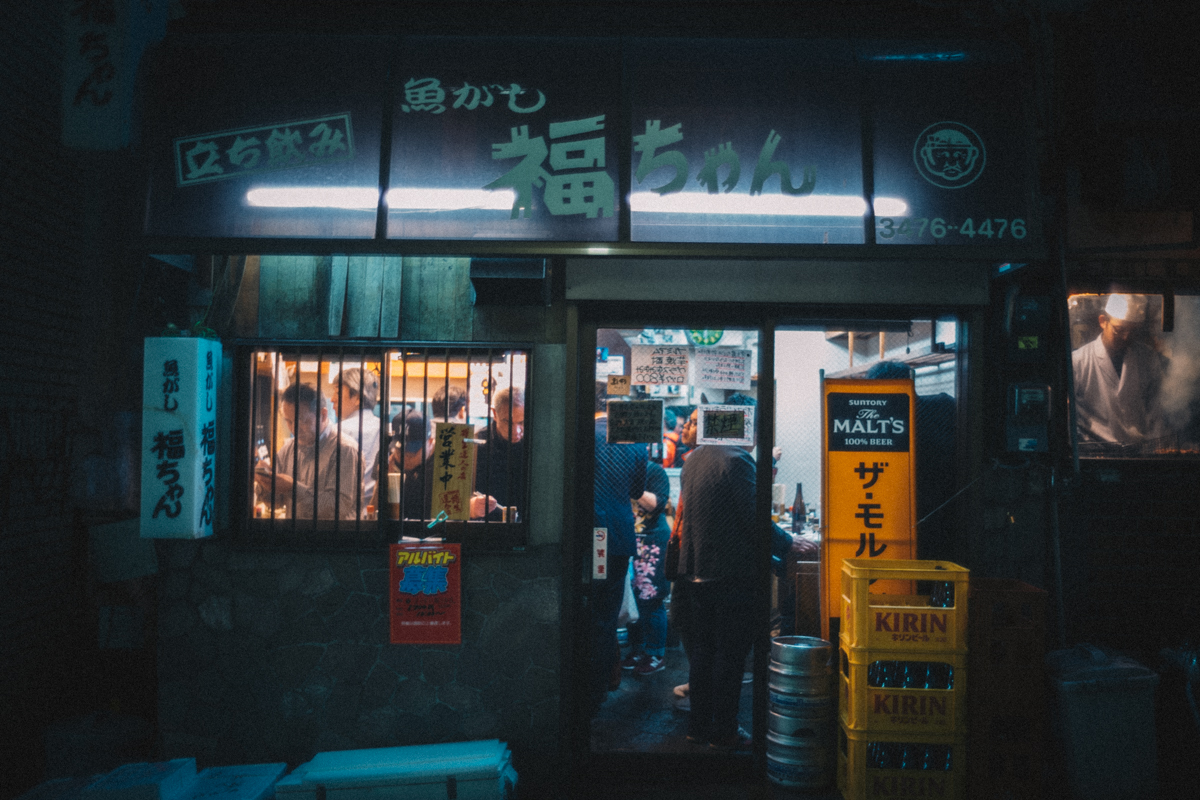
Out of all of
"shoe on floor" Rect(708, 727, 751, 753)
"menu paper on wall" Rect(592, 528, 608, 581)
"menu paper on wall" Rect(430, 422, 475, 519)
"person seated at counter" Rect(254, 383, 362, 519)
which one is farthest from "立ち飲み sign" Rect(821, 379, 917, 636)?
"person seated at counter" Rect(254, 383, 362, 519)

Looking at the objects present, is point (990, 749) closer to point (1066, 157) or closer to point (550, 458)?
point (550, 458)

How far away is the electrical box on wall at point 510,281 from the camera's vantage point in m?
4.37

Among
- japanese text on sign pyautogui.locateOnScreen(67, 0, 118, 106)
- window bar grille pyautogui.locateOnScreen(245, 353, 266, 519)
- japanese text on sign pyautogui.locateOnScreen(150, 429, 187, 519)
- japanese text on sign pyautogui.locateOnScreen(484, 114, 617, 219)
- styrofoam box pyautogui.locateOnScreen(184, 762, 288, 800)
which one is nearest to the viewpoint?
styrofoam box pyautogui.locateOnScreen(184, 762, 288, 800)

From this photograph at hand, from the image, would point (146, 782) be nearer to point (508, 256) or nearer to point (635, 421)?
point (635, 421)

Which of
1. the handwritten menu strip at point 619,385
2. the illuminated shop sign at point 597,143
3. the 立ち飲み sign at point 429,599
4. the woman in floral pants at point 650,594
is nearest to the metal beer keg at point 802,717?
the woman in floral pants at point 650,594

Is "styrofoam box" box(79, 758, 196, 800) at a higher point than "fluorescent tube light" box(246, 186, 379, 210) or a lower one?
lower

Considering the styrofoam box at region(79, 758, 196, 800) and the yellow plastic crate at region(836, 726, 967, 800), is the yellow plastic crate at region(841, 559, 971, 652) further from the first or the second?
the styrofoam box at region(79, 758, 196, 800)

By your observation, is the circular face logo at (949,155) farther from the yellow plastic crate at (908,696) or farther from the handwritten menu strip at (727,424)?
the yellow plastic crate at (908,696)

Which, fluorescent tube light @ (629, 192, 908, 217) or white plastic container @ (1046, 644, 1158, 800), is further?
fluorescent tube light @ (629, 192, 908, 217)

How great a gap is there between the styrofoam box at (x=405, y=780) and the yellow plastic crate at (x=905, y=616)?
249 cm

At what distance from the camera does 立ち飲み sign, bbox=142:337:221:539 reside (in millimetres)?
4102

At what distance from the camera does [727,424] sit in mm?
4887

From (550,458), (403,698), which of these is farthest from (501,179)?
(403,698)

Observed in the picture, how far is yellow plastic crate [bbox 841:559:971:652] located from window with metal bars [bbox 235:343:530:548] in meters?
2.36
